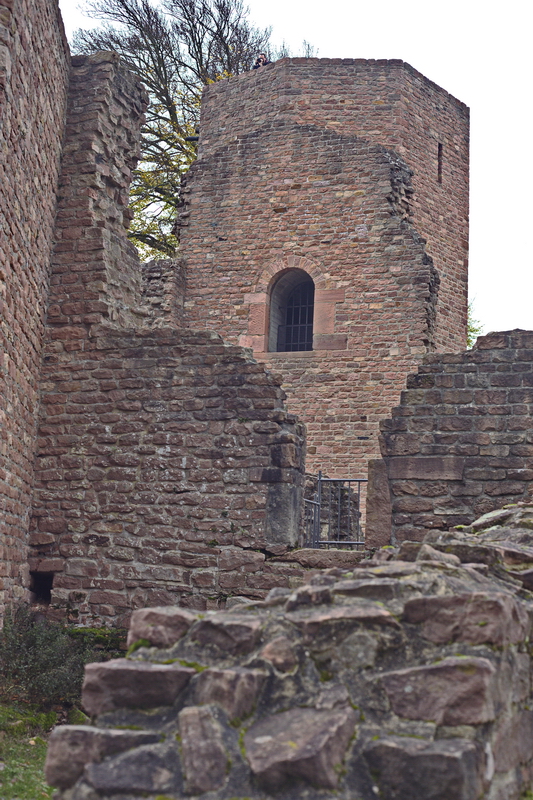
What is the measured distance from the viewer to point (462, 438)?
24.2 feet

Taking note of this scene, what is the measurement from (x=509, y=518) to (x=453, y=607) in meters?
2.73

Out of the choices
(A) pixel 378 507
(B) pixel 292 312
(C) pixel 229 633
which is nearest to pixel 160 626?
(C) pixel 229 633

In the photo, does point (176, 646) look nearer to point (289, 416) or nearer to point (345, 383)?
point (289, 416)

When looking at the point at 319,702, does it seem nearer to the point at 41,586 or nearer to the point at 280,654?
the point at 280,654

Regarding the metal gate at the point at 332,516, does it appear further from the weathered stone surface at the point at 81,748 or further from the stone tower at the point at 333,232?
the weathered stone surface at the point at 81,748

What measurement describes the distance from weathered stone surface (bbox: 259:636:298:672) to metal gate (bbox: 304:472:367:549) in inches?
254

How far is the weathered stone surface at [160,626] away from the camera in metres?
2.82

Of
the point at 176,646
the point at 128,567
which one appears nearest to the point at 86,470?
the point at 128,567

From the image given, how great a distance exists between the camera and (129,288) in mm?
8641

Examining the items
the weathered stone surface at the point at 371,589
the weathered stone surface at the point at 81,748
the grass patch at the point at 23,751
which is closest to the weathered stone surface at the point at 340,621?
the weathered stone surface at the point at 371,589

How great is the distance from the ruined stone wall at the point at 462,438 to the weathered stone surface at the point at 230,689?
190 inches

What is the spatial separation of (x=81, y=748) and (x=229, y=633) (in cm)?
59

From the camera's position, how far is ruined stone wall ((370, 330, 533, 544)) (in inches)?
284

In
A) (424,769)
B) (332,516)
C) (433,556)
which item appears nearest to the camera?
(424,769)
